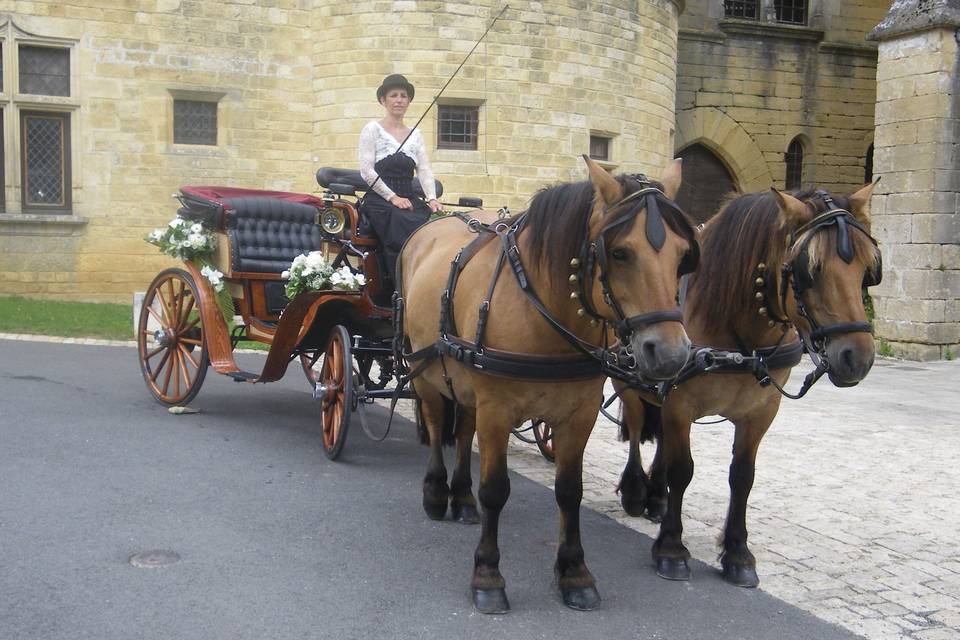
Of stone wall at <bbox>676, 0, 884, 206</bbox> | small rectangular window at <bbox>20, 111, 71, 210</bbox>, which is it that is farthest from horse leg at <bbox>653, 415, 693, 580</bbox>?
stone wall at <bbox>676, 0, 884, 206</bbox>

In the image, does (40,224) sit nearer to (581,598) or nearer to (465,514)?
(465,514)

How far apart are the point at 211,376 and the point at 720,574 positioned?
6.70 meters

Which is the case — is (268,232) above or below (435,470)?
above

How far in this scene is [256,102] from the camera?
16688 mm

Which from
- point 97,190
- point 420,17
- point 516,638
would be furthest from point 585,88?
point 516,638

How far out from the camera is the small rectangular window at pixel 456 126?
16328 mm

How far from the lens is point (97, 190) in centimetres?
1609

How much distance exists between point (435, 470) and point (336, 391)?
1345 millimetres

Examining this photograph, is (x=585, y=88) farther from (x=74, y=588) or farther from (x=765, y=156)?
(x=74, y=588)

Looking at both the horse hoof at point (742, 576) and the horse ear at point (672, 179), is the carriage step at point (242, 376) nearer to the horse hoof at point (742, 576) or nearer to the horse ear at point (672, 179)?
the horse hoof at point (742, 576)

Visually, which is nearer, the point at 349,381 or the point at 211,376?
the point at 349,381

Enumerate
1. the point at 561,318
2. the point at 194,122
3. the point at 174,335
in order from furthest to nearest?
the point at 194,122, the point at 174,335, the point at 561,318

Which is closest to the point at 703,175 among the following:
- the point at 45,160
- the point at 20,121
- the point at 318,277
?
the point at 45,160

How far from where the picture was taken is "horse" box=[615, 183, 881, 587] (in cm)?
382
